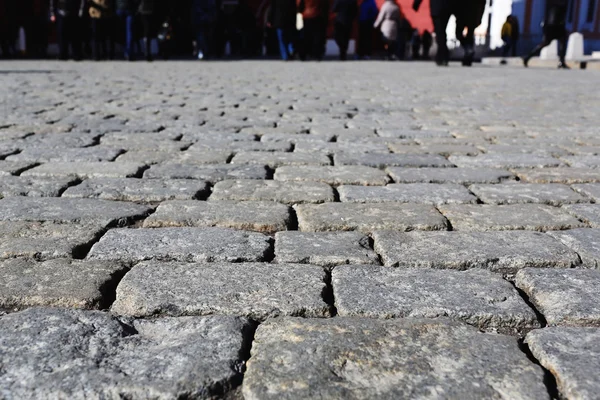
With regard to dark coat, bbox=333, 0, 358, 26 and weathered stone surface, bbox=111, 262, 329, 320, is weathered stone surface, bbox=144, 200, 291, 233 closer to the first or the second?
weathered stone surface, bbox=111, 262, 329, 320

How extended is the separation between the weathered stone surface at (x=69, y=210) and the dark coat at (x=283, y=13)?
525 inches

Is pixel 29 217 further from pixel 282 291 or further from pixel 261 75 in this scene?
pixel 261 75

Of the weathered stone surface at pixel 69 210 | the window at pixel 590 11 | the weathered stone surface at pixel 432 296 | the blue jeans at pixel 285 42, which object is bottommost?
the weathered stone surface at pixel 432 296

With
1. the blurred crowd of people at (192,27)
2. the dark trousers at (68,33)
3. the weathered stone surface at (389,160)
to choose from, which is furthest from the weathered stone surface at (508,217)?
the dark trousers at (68,33)

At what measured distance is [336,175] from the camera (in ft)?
10.3

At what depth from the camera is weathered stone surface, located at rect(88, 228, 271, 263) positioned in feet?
6.42

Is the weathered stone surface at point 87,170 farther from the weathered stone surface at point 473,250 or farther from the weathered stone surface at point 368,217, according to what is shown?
the weathered stone surface at point 473,250

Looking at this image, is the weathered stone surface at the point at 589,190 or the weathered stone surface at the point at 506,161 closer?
the weathered stone surface at the point at 589,190

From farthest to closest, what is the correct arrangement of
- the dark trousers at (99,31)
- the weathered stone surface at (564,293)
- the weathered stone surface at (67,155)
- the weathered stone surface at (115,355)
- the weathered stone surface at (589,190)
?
the dark trousers at (99,31)
the weathered stone surface at (67,155)
the weathered stone surface at (589,190)
the weathered stone surface at (564,293)
the weathered stone surface at (115,355)

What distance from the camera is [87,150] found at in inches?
146

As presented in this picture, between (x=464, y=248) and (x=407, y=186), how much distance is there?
0.88 metres

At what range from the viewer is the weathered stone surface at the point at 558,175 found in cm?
311

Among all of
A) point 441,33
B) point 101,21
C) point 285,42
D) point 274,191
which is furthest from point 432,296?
point 285,42

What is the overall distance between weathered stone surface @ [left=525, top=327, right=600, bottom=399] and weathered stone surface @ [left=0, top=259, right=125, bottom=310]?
3.16ft
